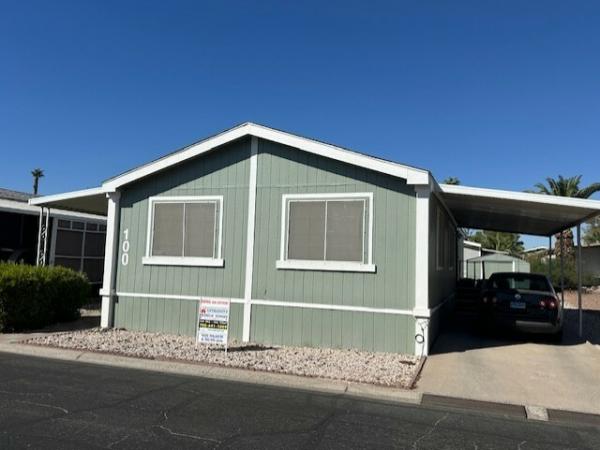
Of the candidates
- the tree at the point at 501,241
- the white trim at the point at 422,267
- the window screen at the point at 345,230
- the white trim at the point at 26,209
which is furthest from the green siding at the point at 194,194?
the tree at the point at 501,241

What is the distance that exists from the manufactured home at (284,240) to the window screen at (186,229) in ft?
0.08

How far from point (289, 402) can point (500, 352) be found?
5084mm

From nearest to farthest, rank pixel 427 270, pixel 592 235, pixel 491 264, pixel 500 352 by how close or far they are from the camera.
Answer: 1. pixel 427 270
2. pixel 500 352
3. pixel 491 264
4. pixel 592 235

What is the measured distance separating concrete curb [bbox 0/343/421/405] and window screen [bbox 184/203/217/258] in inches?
110

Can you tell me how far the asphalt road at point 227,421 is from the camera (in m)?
4.59

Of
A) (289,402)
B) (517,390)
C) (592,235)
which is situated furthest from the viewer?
(592,235)

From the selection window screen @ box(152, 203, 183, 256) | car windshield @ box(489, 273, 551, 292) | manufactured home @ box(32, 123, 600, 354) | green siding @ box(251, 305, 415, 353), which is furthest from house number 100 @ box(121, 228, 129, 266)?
car windshield @ box(489, 273, 551, 292)

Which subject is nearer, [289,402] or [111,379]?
[289,402]

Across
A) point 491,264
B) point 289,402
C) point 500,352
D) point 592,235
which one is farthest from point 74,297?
point 592,235

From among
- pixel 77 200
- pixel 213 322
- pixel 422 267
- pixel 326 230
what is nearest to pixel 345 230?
pixel 326 230

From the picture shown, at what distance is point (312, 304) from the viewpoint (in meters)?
9.36

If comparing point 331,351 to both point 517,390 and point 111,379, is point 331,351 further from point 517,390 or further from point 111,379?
point 111,379

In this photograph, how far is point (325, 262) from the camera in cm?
932

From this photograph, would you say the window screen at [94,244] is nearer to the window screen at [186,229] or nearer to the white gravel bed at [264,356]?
the white gravel bed at [264,356]
